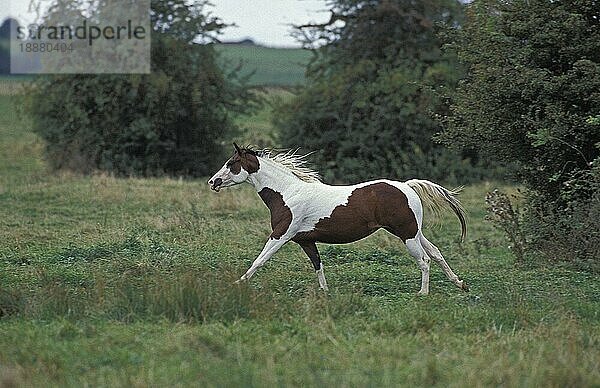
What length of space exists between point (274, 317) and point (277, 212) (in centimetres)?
235

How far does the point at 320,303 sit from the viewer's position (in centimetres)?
888

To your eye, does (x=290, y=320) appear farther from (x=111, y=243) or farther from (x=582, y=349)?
(x=111, y=243)

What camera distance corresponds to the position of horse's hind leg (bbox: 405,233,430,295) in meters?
10.5

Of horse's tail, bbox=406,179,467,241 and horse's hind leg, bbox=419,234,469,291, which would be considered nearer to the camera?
horse's hind leg, bbox=419,234,469,291

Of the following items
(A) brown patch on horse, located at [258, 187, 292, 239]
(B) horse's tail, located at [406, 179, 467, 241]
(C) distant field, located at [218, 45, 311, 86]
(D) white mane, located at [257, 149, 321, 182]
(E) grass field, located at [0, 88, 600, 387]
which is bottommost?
(E) grass field, located at [0, 88, 600, 387]

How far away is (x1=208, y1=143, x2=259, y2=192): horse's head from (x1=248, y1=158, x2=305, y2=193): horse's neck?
8cm

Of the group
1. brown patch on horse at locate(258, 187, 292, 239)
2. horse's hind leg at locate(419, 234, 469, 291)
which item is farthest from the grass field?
brown patch on horse at locate(258, 187, 292, 239)

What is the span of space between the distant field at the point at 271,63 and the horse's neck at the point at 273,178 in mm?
41819

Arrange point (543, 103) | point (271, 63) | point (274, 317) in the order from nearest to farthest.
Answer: point (274, 317)
point (543, 103)
point (271, 63)

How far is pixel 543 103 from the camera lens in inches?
494

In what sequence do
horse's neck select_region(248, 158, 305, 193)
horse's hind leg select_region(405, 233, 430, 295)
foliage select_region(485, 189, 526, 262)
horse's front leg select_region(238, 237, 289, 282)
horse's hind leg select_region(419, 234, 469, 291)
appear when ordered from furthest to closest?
foliage select_region(485, 189, 526, 262) → horse's neck select_region(248, 158, 305, 193) → horse's hind leg select_region(419, 234, 469, 291) → horse's hind leg select_region(405, 233, 430, 295) → horse's front leg select_region(238, 237, 289, 282)

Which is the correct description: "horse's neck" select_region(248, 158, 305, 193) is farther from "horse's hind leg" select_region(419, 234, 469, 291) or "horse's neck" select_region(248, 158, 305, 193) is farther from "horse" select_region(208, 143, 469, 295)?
"horse's hind leg" select_region(419, 234, 469, 291)

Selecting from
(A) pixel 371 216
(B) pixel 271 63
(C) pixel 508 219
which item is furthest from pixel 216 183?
(B) pixel 271 63

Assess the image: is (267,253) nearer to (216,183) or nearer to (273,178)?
(273,178)
